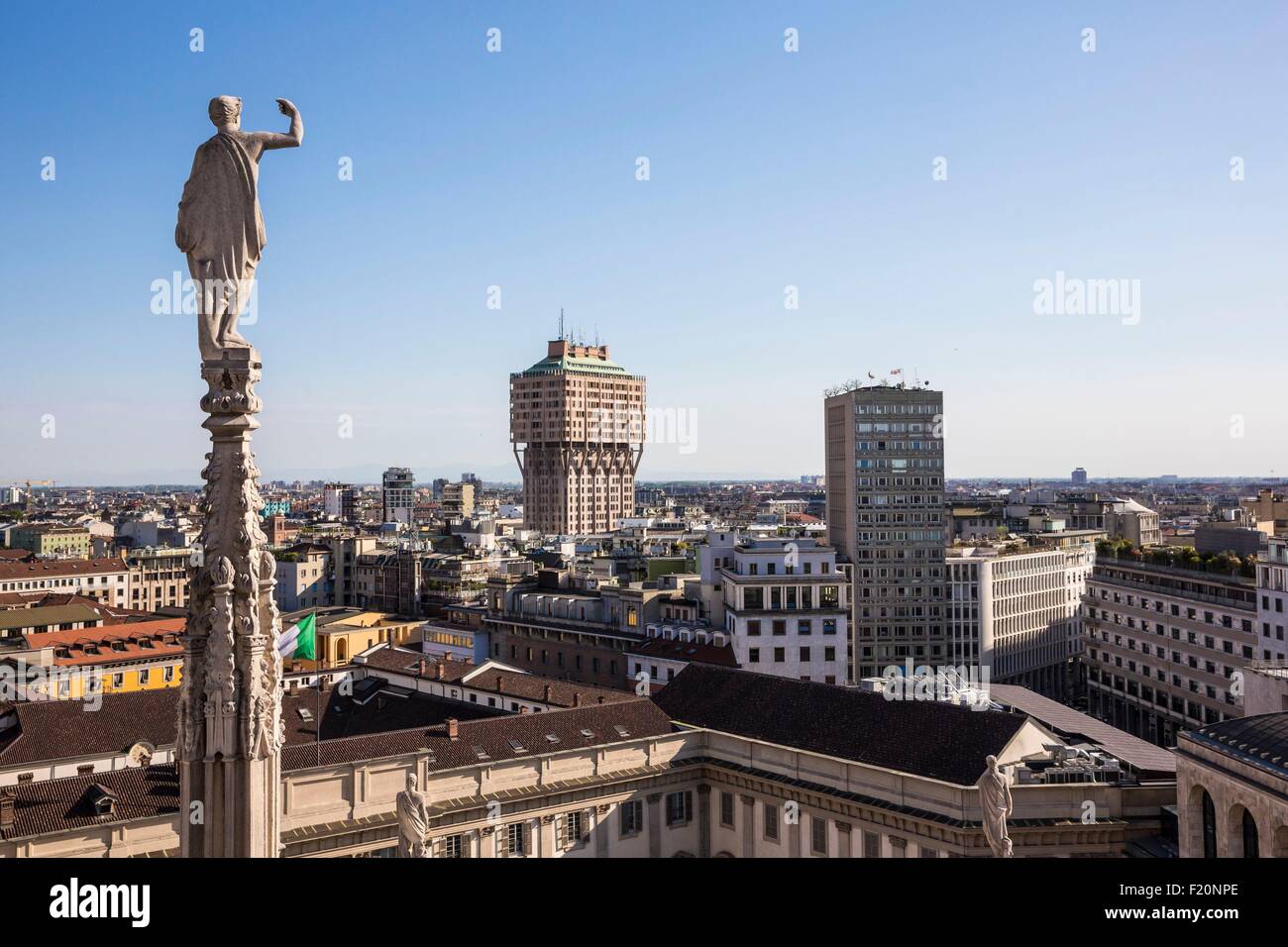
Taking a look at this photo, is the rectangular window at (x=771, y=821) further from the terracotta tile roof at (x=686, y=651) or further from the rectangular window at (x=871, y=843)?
the terracotta tile roof at (x=686, y=651)

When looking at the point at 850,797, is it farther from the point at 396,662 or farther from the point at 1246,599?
the point at 1246,599

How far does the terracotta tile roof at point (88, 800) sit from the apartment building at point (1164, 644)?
58102 mm

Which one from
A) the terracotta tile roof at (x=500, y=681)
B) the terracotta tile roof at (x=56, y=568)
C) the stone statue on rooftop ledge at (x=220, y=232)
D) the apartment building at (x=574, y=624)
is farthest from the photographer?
the terracotta tile roof at (x=56, y=568)

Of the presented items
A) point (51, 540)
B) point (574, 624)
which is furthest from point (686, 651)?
point (51, 540)

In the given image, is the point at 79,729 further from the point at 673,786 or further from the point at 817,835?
the point at 817,835

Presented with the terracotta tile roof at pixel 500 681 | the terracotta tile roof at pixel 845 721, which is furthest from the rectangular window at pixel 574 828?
the terracotta tile roof at pixel 500 681

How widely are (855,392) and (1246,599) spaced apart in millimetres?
38700

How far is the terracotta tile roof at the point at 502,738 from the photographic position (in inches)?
1391

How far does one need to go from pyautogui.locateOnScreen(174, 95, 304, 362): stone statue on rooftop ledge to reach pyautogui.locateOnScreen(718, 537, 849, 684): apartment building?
60.8m

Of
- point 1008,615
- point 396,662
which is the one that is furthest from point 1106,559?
point 396,662

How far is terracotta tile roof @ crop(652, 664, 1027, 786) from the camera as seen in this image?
3509cm

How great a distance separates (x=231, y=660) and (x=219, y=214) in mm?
3016

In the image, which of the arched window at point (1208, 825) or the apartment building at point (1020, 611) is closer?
the arched window at point (1208, 825)

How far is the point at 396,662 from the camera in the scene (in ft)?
202
